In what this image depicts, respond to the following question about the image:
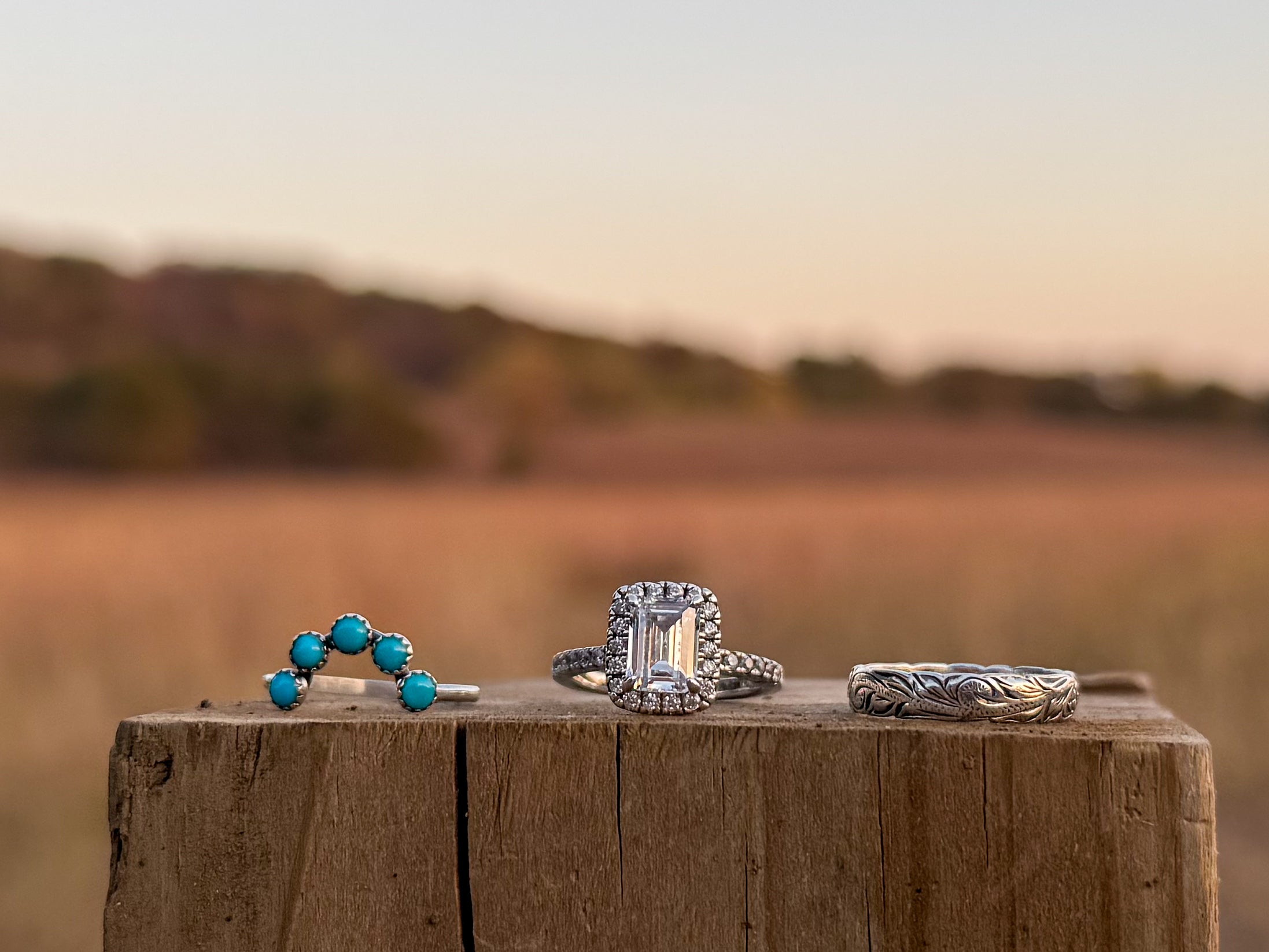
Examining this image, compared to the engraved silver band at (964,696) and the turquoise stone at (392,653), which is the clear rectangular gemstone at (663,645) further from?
the turquoise stone at (392,653)

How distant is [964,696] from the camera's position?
1.71 m

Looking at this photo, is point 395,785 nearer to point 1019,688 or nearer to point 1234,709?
point 1019,688

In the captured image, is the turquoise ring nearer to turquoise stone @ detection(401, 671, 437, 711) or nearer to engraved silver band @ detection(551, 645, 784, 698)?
turquoise stone @ detection(401, 671, 437, 711)

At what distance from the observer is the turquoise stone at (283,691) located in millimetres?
1833

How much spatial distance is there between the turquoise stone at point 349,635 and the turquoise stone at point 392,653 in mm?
28

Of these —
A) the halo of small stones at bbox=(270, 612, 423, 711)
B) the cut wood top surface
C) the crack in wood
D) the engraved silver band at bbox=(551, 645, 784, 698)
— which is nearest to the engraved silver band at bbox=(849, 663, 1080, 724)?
the cut wood top surface

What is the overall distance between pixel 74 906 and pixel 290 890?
4.18m

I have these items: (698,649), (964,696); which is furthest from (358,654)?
(964,696)

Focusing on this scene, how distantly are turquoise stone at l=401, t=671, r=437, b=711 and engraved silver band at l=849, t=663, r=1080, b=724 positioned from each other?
66cm

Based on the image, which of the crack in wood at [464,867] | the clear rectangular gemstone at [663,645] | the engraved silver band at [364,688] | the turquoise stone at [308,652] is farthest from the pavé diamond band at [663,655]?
the turquoise stone at [308,652]

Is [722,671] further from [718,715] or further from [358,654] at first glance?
[358,654]

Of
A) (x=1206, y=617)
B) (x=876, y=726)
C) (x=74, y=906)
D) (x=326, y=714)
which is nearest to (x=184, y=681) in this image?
(x=74, y=906)

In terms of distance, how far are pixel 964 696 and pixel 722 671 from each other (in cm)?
39

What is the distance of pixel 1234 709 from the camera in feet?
20.1
